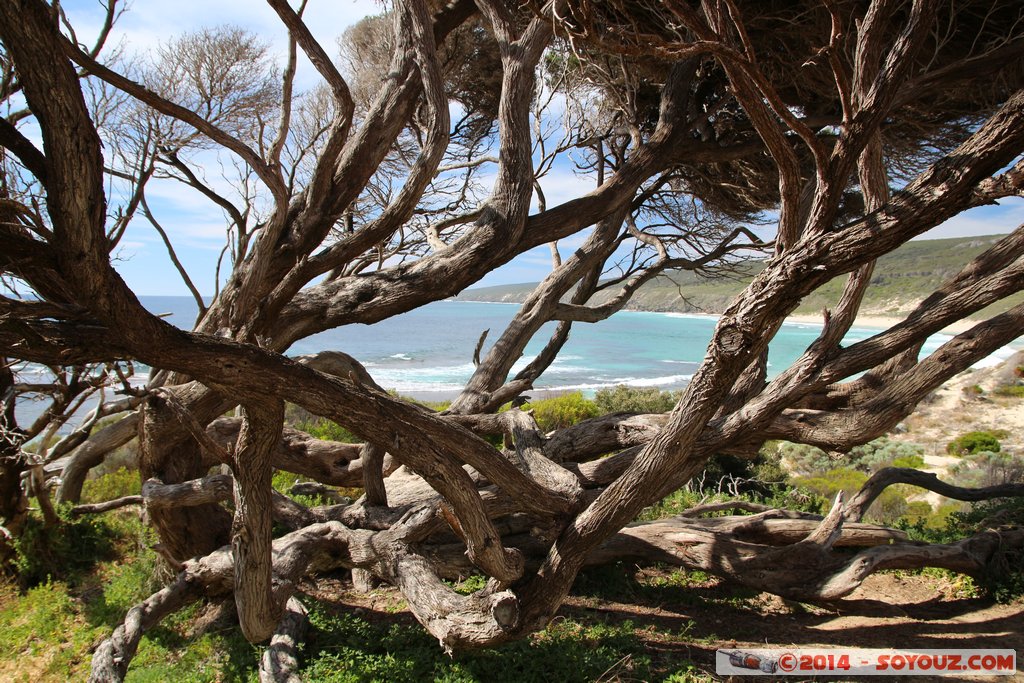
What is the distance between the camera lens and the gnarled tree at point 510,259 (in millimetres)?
2521

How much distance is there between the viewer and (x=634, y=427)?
449 cm

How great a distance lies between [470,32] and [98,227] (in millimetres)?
4754

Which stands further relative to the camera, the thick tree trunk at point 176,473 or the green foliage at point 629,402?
the green foliage at point 629,402

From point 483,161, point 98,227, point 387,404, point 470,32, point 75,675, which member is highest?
point 470,32

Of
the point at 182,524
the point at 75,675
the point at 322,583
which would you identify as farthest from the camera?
the point at 322,583

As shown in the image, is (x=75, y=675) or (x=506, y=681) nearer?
(x=506, y=681)

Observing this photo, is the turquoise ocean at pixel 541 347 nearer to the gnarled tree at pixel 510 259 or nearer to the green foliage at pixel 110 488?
the green foliage at pixel 110 488

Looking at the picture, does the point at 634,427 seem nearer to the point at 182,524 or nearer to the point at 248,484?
the point at 248,484

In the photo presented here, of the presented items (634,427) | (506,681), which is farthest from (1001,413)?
(506,681)

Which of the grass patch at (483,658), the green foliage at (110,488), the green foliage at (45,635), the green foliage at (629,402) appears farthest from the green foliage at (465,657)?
the green foliage at (629,402)

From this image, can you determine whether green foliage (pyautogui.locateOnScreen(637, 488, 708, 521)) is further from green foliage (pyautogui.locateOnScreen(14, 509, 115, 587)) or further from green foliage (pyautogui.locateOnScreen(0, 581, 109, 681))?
A: green foliage (pyautogui.locateOnScreen(14, 509, 115, 587))

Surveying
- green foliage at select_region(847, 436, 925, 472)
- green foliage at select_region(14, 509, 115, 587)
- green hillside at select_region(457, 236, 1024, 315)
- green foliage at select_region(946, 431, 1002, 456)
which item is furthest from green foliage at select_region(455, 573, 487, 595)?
green hillside at select_region(457, 236, 1024, 315)

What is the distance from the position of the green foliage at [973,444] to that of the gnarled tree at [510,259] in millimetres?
12517

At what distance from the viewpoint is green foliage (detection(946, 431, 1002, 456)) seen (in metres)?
15.6
